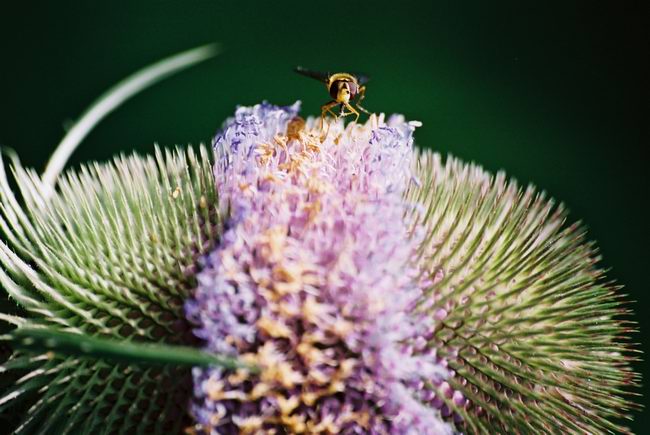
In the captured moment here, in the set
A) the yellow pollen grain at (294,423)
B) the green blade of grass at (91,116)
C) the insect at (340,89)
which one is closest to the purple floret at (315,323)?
the yellow pollen grain at (294,423)

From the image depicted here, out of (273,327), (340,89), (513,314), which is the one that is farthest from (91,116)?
(513,314)

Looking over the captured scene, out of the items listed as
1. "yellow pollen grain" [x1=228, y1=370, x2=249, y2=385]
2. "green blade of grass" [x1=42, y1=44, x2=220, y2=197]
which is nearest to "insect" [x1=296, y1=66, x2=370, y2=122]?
"green blade of grass" [x1=42, y1=44, x2=220, y2=197]

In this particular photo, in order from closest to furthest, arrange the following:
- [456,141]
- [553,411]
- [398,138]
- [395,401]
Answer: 1. [395,401]
2. [553,411]
3. [398,138]
4. [456,141]

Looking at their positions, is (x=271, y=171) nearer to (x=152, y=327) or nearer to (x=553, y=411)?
(x=152, y=327)

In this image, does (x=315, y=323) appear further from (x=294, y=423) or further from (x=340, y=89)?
(x=340, y=89)

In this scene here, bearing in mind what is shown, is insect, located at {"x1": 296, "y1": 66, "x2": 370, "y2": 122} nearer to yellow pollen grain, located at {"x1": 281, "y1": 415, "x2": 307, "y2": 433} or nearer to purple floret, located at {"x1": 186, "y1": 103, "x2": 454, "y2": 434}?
purple floret, located at {"x1": 186, "y1": 103, "x2": 454, "y2": 434}

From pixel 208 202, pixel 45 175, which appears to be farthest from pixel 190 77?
pixel 208 202
